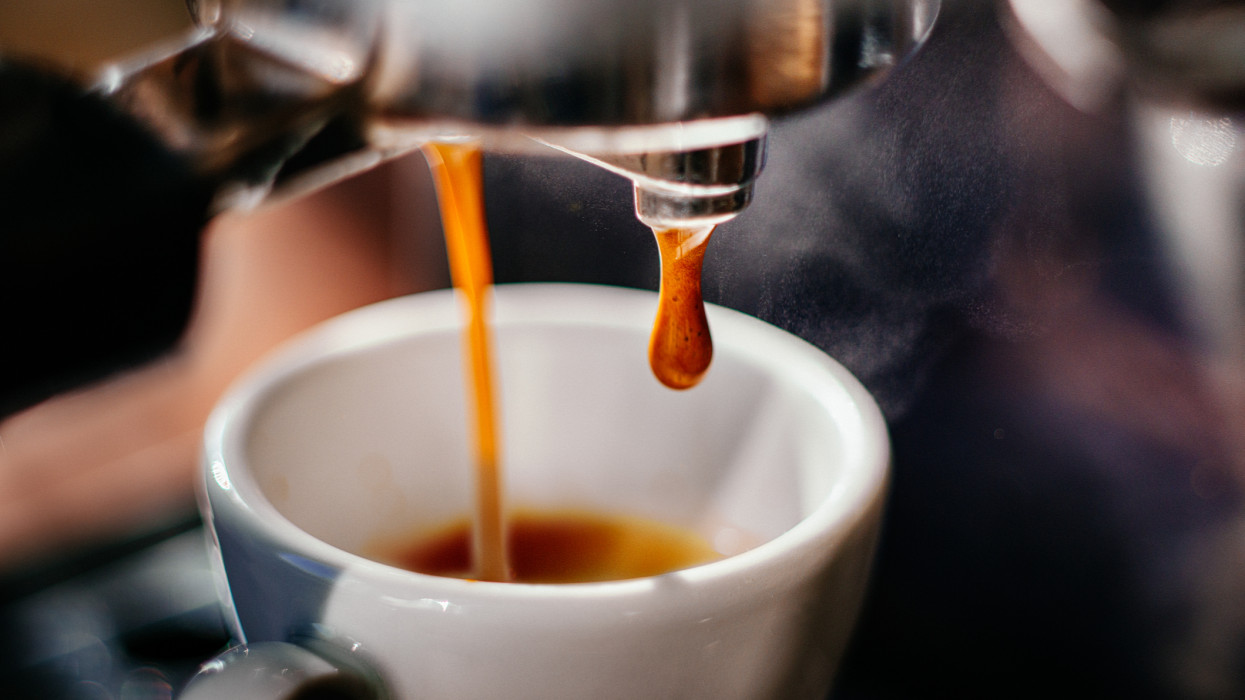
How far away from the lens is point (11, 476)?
463 millimetres

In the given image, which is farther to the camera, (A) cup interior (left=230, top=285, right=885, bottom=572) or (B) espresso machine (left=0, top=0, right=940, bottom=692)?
(A) cup interior (left=230, top=285, right=885, bottom=572)

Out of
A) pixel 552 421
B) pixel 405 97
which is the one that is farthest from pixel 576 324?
pixel 405 97

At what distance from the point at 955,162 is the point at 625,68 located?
0.49 feet

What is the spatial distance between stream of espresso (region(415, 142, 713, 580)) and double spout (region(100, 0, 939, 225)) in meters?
0.03

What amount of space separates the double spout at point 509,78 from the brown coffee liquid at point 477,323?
0.11 feet

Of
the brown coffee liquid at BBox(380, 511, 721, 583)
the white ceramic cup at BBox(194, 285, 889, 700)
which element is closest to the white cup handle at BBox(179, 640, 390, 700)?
the white ceramic cup at BBox(194, 285, 889, 700)

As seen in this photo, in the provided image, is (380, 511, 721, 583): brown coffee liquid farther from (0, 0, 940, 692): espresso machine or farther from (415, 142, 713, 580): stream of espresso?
(0, 0, 940, 692): espresso machine

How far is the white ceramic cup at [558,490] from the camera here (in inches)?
7.4

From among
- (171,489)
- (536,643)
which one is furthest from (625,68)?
(171,489)

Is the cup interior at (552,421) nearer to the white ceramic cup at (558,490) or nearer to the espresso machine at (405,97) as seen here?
the white ceramic cup at (558,490)

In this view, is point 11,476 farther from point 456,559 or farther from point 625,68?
point 625,68

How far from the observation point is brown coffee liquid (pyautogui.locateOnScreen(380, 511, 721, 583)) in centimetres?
31

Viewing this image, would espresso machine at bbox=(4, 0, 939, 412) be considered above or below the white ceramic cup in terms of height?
above

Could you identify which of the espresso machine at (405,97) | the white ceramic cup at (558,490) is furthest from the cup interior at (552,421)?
the espresso machine at (405,97)
